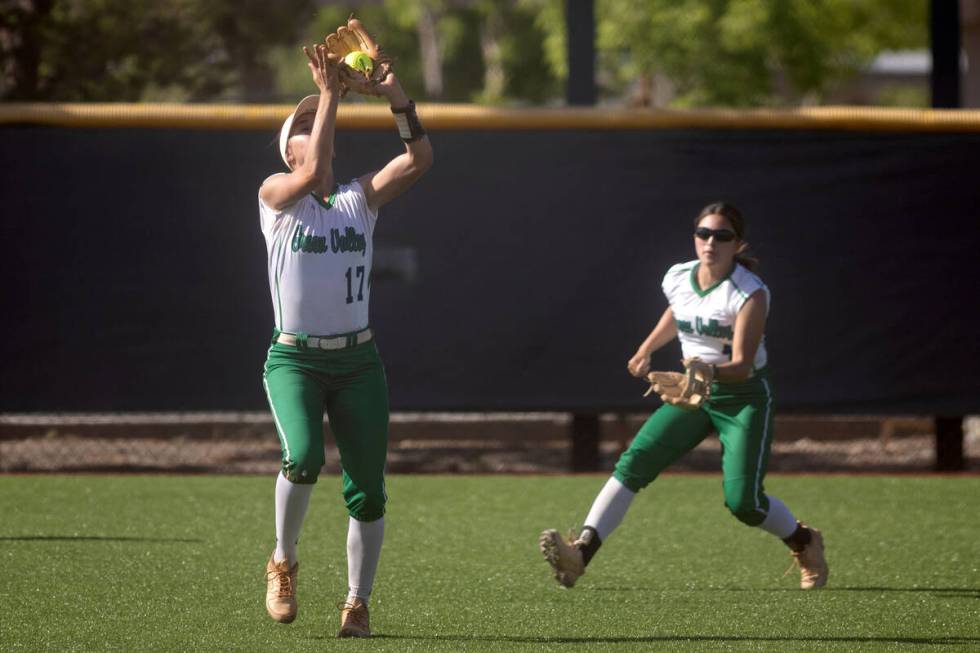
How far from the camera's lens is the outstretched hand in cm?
586

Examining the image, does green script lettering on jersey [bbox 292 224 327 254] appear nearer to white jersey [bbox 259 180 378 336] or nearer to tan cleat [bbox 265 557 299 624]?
white jersey [bbox 259 180 378 336]

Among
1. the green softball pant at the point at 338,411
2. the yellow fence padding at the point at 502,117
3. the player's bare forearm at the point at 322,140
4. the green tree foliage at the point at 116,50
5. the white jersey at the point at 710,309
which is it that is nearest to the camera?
the player's bare forearm at the point at 322,140

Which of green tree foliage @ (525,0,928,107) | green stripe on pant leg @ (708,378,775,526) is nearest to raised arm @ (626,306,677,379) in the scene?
green stripe on pant leg @ (708,378,775,526)

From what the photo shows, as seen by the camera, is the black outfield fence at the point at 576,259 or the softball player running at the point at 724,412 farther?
the black outfield fence at the point at 576,259

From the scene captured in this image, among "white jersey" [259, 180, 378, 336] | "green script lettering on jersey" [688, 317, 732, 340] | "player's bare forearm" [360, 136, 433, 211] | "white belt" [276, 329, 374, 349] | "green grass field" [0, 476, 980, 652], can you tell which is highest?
"player's bare forearm" [360, 136, 433, 211]

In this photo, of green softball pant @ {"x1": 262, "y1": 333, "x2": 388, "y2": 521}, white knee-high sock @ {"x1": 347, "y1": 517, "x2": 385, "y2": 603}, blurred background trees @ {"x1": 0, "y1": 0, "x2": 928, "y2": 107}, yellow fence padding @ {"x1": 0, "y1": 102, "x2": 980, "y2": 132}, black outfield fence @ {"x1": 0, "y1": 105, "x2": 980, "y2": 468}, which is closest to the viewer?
green softball pant @ {"x1": 262, "y1": 333, "x2": 388, "y2": 521}

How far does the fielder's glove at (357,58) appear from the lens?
5.92 meters

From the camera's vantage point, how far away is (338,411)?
6062mm

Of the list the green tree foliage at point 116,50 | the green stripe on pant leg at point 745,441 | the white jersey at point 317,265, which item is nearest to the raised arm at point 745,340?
the green stripe on pant leg at point 745,441

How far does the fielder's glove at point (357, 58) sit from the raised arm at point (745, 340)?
203cm

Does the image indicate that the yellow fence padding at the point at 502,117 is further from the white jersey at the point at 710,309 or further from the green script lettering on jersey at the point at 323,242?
the green script lettering on jersey at the point at 323,242

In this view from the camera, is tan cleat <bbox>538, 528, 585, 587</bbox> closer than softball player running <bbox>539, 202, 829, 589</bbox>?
Yes

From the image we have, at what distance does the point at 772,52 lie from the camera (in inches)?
1299

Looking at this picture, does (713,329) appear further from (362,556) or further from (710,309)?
(362,556)
